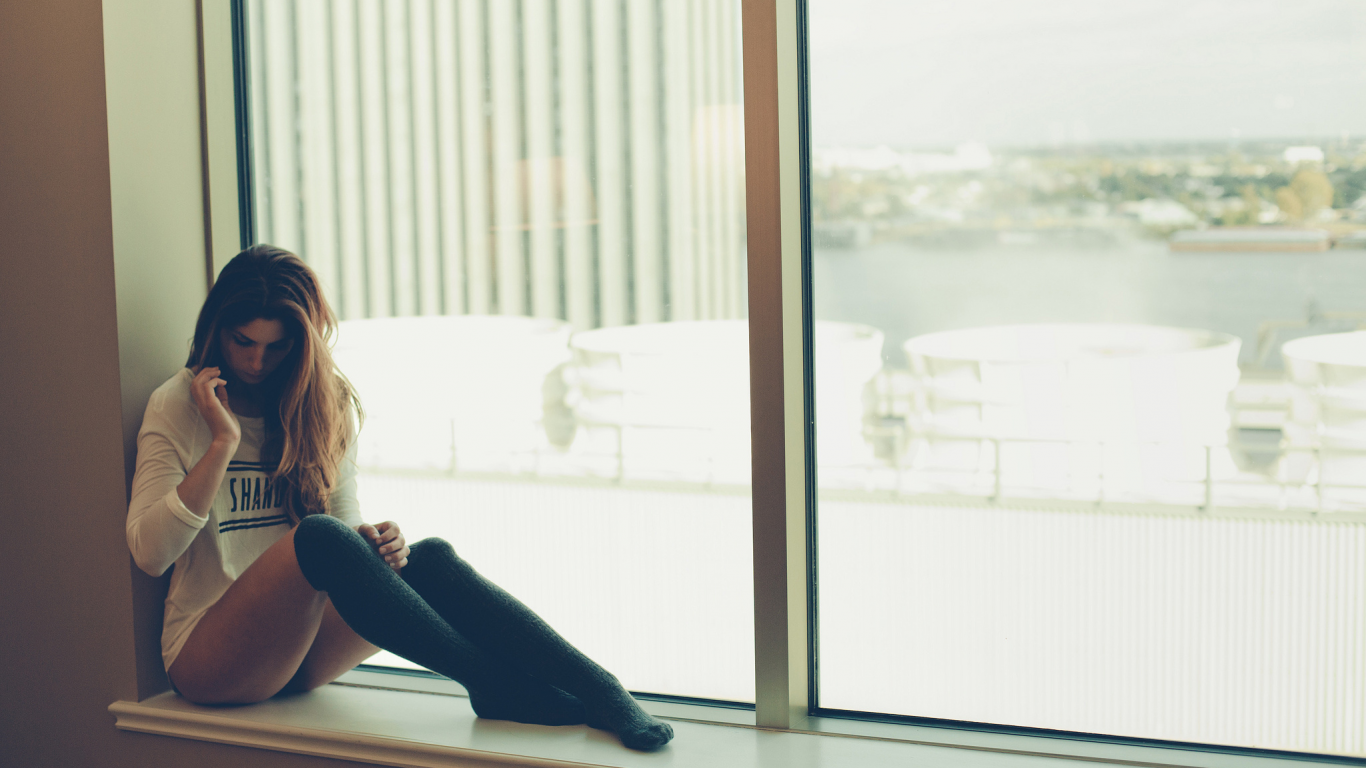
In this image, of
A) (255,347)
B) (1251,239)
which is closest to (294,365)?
(255,347)

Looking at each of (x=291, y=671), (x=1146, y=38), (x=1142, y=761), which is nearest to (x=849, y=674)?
(x=1142, y=761)

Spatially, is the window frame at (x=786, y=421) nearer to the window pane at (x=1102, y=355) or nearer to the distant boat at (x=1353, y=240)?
the window pane at (x=1102, y=355)

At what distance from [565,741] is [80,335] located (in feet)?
3.51

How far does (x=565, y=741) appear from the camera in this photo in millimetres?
1459

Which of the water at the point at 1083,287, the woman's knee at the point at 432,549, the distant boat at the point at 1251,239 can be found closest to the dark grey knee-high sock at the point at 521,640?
the woman's knee at the point at 432,549

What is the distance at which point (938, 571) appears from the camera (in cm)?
152

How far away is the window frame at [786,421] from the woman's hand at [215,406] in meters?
0.80

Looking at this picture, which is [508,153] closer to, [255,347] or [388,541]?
[255,347]

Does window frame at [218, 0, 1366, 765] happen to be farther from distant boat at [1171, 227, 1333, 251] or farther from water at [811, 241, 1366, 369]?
distant boat at [1171, 227, 1333, 251]

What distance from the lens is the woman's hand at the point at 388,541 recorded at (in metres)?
1.48

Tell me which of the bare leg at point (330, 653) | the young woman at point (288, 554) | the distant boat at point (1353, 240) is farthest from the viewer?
the bare leg at point (330, 653)

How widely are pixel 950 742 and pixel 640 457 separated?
2.20 feet

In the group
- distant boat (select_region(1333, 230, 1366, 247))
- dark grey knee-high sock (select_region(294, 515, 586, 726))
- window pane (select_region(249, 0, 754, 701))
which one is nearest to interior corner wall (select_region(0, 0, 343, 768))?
window pane (select_region(249, 0, 754, 701))

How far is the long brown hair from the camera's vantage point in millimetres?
1493
